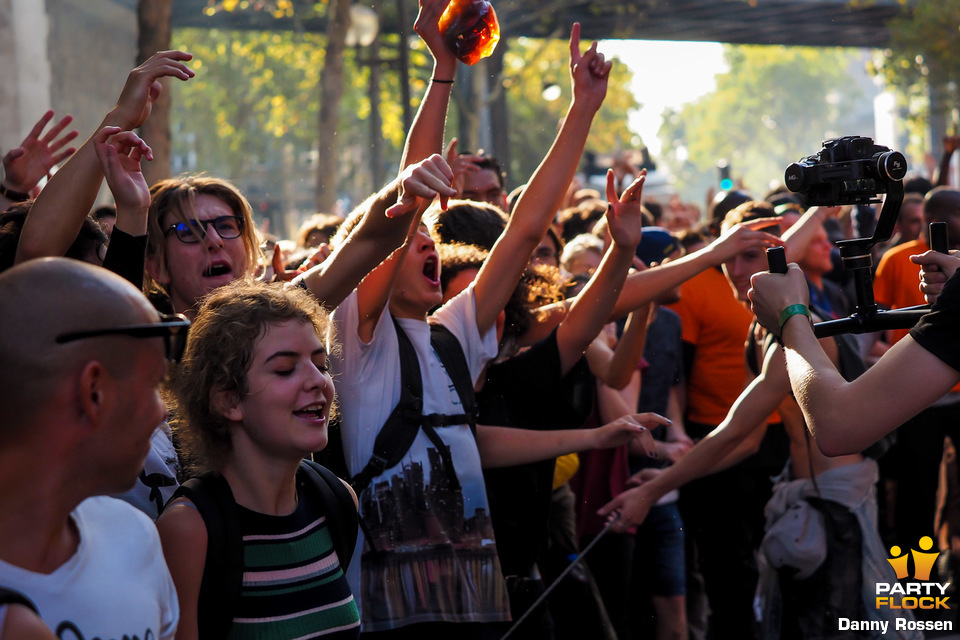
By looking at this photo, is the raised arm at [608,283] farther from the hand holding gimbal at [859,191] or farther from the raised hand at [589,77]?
the hand holding gimbal at [859,191]

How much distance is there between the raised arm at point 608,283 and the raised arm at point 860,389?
877 millimetres

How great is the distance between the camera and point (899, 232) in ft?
26.1

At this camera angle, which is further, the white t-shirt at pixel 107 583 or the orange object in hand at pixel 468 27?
the orange object in hand at pixel 468 27

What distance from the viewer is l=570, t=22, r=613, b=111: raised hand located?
3.44 metres

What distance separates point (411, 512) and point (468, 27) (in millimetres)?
1372

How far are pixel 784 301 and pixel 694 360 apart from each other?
2902 mm

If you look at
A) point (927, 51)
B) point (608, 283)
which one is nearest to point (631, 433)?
point (608, 283)

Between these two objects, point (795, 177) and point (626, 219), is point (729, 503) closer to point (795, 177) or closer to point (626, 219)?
point (626, 219)

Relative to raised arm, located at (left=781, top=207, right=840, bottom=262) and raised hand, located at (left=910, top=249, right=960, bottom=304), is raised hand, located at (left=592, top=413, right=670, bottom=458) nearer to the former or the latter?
raised hand, located at (left=910, top=249, right=960, bottom=304)

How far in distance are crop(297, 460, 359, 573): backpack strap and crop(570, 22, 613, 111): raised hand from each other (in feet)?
5.10

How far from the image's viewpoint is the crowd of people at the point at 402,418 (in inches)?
62.2

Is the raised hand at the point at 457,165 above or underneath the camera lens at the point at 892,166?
above

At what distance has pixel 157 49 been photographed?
835 cm

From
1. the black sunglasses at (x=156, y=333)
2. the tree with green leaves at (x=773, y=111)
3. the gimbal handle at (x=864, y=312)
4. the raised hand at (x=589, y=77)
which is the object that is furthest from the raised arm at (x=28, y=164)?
the tree with green leaves at (x=773, y=111)
